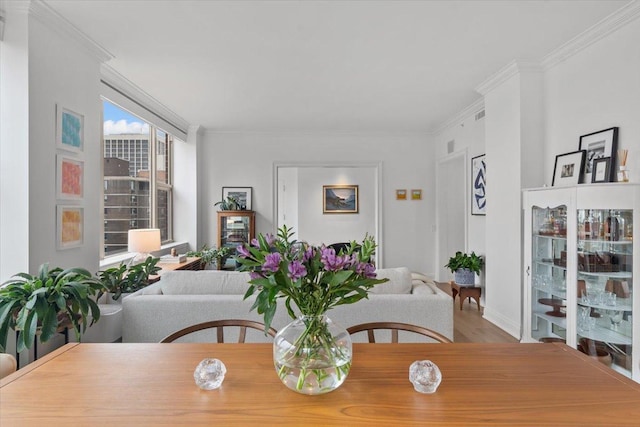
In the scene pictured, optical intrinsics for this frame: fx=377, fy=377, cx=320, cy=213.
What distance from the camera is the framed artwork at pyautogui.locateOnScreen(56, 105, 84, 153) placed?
2859mm

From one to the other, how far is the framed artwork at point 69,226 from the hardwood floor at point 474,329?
346 centimetres

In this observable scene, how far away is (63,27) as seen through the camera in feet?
9.39

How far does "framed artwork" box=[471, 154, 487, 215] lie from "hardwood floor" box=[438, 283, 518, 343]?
1.33 meters

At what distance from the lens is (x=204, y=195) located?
6672 millimetres

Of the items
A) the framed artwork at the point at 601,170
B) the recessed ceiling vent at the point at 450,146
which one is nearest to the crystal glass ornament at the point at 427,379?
the framed artwork at the point at 601,170

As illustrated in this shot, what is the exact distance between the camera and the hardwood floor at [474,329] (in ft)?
12.2

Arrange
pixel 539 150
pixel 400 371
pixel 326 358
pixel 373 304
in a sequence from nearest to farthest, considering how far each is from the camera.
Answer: pixel 326 358 < pixel 400 371 < pixel 373 304 < pixel 539 150

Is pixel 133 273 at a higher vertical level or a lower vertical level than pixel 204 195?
lower

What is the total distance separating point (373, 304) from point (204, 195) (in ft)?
16.0

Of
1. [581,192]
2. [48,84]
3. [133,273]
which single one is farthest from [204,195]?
[581,192]

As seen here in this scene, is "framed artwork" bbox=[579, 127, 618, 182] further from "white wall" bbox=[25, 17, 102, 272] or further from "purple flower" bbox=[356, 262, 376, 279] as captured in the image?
"white wall" bbox=[25, 17, 102, 272]

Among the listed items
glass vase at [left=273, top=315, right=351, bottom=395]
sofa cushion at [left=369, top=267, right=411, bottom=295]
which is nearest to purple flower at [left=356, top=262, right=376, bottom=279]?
glass vase at [left=273, top=315, right=351, bottom=395]

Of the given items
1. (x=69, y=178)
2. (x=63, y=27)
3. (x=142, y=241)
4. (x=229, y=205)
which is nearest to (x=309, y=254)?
(x=69, y=178)

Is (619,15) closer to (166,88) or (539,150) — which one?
(539,150)
